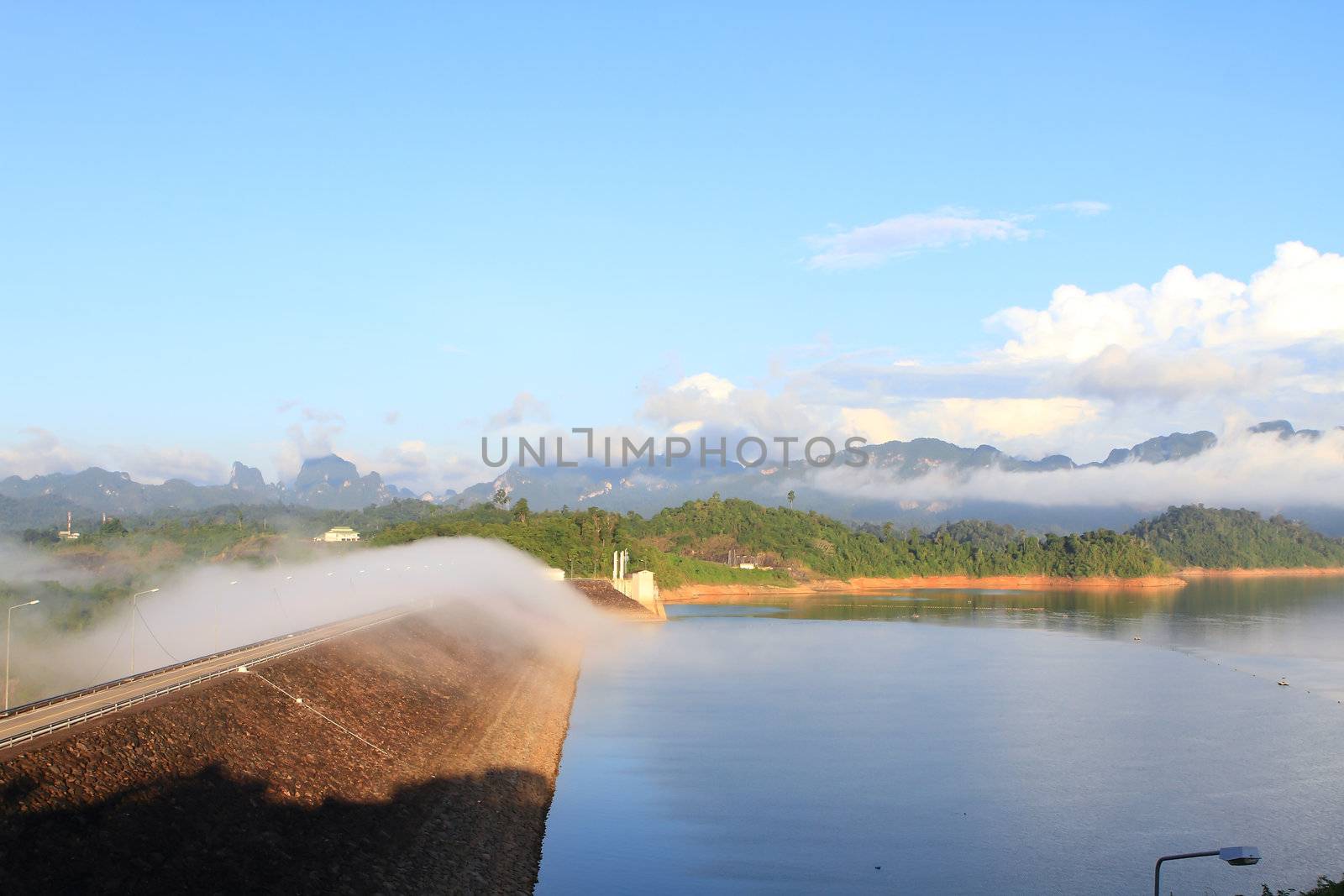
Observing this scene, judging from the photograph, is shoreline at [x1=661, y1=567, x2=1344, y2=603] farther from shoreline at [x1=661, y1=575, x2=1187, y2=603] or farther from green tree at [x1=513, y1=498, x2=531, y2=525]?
green tree at [x1=513, y1=498, x2=531, y2=525]

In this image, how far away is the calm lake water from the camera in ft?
80.5

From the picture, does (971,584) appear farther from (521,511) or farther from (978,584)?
(521,511)

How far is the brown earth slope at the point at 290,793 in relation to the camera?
16.2m

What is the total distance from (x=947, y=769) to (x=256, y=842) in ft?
72.5

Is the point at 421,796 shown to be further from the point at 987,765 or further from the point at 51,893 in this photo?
the point at 987,765

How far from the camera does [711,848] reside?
25891 millimetres

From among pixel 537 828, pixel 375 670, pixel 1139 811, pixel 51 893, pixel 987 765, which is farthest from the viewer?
pixel 375 670

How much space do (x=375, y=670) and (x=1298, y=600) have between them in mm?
121530

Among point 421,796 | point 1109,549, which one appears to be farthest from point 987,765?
point 1109,549

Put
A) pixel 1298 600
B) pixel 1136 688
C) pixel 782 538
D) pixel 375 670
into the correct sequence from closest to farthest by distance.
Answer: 1. pixel 375 670
2. pixel 1136 688
3. pixel 1298 600
4. pixel 782 538

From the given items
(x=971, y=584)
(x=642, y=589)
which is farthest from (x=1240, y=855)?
(x=971, y=584)

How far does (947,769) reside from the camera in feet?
112

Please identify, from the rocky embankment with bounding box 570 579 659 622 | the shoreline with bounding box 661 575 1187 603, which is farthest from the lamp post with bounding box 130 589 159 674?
the shoreline with bounding box 661 575 1187 603

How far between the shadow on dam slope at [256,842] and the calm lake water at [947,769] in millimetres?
1912
